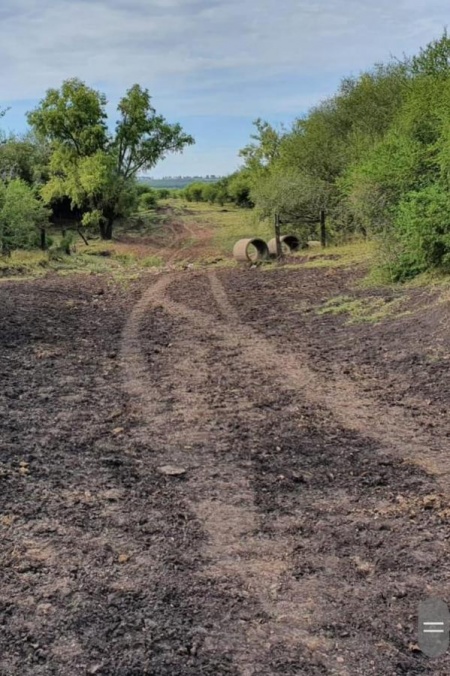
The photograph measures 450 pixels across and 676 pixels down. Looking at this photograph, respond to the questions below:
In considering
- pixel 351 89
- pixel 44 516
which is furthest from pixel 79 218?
pixel 44 516

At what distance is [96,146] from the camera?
3312 cm

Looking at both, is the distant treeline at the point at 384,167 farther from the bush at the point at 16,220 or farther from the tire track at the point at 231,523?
the bush at the point at 16,220

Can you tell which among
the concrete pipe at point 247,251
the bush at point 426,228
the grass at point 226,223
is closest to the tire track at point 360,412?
the bush at point 426,228

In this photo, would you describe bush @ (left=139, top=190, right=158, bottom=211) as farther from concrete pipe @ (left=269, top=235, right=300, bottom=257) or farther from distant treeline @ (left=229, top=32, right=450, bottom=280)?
concrete pipe @ (left=269, top=235, right=300, bottom=257)

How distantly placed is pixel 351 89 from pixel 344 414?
23.2 m

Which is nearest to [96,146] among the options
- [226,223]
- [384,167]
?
[226,223]

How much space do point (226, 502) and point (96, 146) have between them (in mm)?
32460

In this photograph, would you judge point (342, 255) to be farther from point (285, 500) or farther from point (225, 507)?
point (225, 507)

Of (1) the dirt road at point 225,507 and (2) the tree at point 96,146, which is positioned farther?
(2) the tree at point 96,146

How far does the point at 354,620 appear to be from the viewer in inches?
97.7

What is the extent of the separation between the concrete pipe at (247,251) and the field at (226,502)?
1073cm

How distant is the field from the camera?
238 centimetres

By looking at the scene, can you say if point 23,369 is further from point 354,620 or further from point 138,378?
point 354,620

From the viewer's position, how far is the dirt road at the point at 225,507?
238 centimetres
